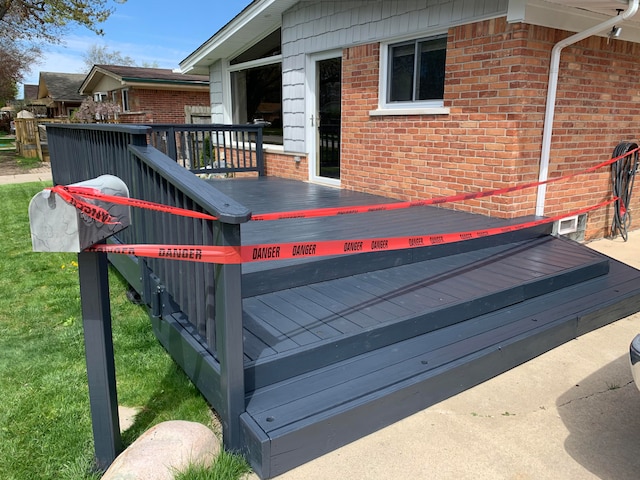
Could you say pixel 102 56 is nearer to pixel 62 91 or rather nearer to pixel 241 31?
pixel 62 91

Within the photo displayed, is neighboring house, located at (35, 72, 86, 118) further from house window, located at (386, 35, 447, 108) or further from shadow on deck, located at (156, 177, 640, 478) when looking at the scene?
shadow on deck, located at (156, 177, 640, 478)

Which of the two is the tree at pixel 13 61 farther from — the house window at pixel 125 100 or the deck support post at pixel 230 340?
the deck support post at pixel 230 340

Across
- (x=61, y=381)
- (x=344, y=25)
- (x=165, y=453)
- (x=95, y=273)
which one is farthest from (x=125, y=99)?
(x=165, y=453)

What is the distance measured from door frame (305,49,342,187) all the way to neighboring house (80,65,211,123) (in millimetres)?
12737

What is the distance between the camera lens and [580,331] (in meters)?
3.58

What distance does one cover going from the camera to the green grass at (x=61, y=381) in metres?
2.33

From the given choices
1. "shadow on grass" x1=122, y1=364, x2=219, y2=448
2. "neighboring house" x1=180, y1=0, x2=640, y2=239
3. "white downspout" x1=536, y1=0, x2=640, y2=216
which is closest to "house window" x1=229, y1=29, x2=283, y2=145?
"neighboring house" x1=180, y1=0, x2=640, y2=239

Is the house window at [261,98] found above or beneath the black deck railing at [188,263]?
above

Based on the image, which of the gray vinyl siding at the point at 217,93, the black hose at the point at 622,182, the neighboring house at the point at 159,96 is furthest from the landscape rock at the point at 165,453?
the neighboring house at the point at 159,96

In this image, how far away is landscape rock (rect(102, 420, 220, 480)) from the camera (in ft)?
6.61

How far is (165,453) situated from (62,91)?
38.6 meters

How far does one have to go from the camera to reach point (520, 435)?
250cm

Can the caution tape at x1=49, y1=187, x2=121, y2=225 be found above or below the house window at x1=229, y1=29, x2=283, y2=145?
below

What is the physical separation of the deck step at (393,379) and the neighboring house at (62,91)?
35.7 m
